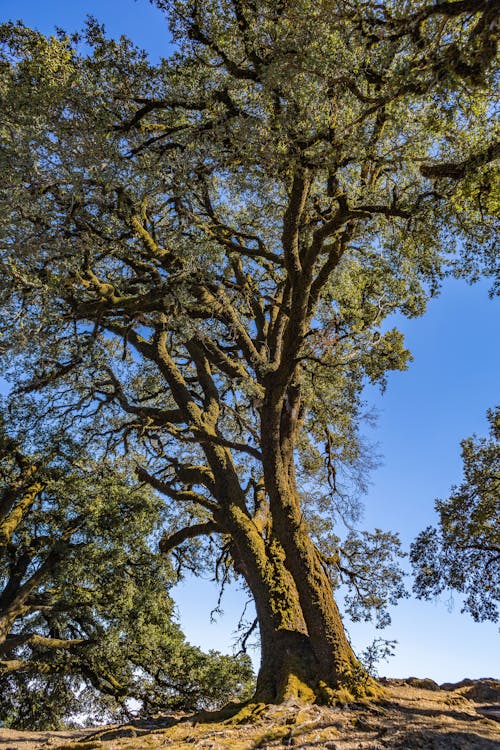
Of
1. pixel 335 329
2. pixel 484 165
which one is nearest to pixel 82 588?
pixel 335 329

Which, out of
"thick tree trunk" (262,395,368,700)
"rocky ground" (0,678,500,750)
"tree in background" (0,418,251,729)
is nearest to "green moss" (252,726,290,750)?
"rocky ground" (0,678,500,750)

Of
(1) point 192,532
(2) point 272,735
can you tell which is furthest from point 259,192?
(2) point 272,735

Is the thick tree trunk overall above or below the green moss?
above

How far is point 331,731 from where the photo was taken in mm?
6527

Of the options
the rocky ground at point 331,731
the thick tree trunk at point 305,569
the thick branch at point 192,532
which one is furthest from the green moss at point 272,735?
the thick branch at point 192,532

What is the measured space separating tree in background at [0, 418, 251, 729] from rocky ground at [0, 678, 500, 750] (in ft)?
20.0

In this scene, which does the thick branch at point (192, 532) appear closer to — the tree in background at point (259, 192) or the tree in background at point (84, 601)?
the tree in background at point (259, 192)

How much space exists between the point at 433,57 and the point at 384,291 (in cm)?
697

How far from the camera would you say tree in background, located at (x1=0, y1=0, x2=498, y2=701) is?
8039 millimetres

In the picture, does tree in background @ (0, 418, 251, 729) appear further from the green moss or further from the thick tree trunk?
the green moss

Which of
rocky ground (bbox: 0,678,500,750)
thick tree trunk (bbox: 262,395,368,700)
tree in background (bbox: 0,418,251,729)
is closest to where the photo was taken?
rocky ground (bbox: 0,678,500,750)

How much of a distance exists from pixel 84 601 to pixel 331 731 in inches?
392

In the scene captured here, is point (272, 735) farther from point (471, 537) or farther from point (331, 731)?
point (471, 537)

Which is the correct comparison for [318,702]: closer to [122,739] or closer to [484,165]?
[122,739]
